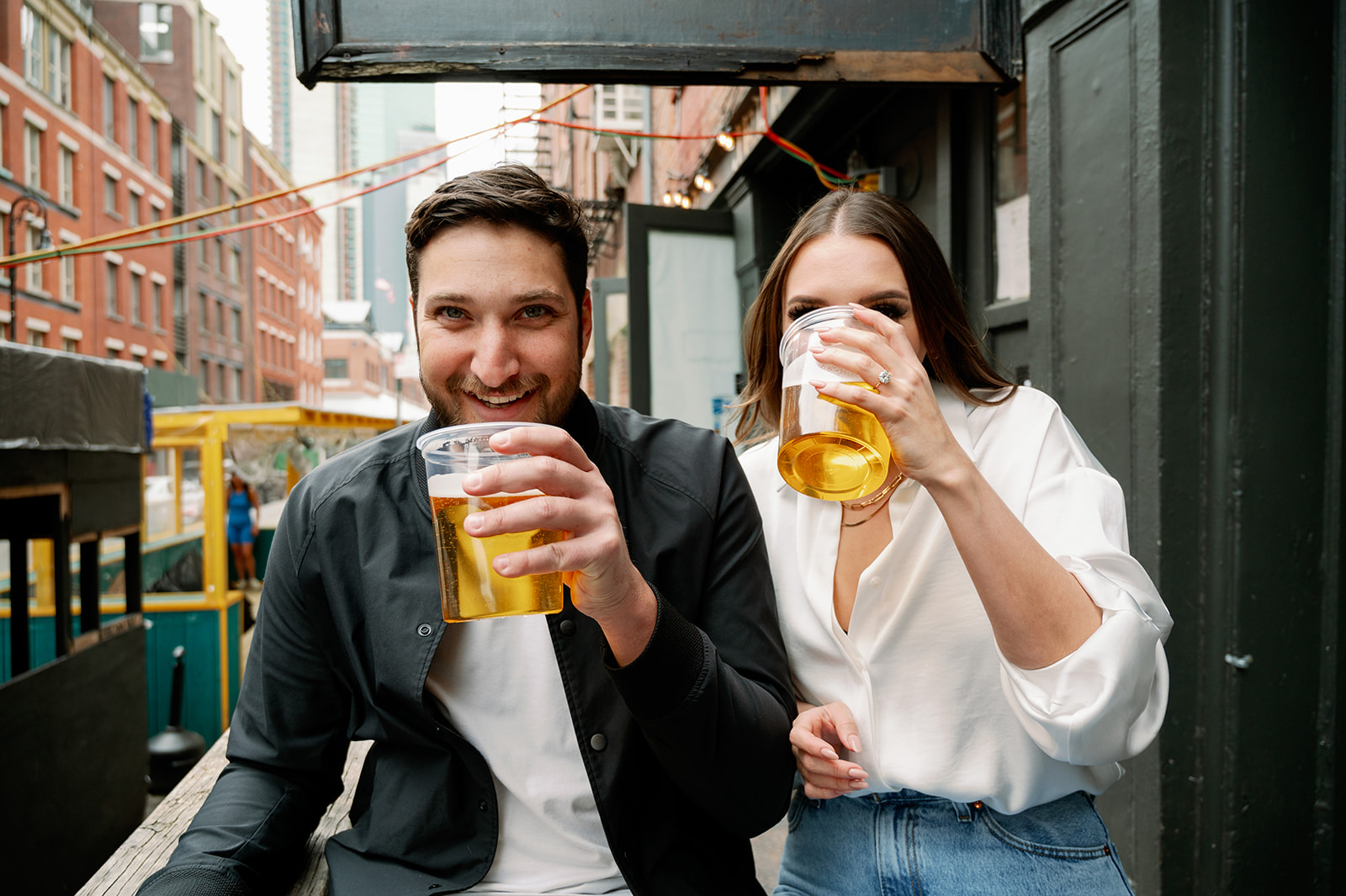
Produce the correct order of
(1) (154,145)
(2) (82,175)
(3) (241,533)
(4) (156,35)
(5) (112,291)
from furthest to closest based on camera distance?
(4) (156,35), (1) (154,145), (5) (112,291), (2) (82,175), (3) (241,533)

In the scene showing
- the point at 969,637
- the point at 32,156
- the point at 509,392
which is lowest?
the point at 969,637

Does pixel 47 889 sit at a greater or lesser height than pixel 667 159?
lesser

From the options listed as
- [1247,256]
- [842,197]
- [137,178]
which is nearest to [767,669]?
[842,197]

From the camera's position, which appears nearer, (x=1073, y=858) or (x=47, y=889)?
(x=1073, y=858)

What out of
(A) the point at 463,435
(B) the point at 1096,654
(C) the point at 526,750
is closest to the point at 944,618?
(B) the point at 1096,654

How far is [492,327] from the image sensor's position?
4.48 feet

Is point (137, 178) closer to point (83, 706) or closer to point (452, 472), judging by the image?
point (83, 706)

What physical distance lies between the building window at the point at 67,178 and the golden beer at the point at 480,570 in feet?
129

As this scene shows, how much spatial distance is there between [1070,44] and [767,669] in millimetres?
2150

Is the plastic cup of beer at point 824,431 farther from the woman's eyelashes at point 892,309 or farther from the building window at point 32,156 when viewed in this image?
the building window at point 32,156

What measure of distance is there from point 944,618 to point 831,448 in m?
0.40

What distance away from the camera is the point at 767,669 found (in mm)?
1389

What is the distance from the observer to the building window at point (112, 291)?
33625mm

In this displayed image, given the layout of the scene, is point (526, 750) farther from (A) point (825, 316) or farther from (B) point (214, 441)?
(B) point (214, 441)
